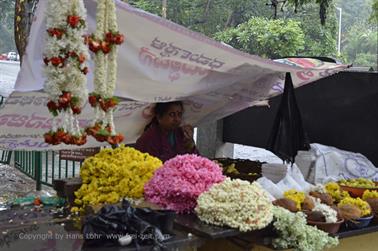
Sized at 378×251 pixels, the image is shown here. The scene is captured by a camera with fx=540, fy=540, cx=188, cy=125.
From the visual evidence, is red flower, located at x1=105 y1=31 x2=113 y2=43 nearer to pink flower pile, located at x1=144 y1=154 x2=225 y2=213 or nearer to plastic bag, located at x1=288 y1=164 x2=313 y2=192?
pink flower pile, located at x1=144 y1=154 x2=225 y2=213

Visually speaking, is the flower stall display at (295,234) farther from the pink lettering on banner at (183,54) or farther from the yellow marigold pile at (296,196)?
the pink lettering on banner at (183,54)

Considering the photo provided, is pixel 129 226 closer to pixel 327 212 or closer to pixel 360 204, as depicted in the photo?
pixel 327 212

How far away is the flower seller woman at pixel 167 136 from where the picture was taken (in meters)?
4.78

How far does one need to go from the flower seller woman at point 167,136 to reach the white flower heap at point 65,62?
80.8 inches

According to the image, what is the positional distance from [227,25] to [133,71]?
49.6ft

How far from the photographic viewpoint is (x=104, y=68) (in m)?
2.77

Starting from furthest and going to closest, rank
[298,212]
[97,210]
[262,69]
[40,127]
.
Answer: [262,69], [40,127], [298,212], [97,210]

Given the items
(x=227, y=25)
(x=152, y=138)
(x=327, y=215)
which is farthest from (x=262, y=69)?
(x=227, y=25)

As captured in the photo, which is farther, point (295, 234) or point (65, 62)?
point (295, 234)

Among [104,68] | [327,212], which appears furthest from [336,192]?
[104,68]

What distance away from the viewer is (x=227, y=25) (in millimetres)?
19031

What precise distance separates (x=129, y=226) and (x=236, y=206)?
601 millimetres

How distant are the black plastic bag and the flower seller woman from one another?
2052mm

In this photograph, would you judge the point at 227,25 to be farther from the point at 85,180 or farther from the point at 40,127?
the point at 85,180
